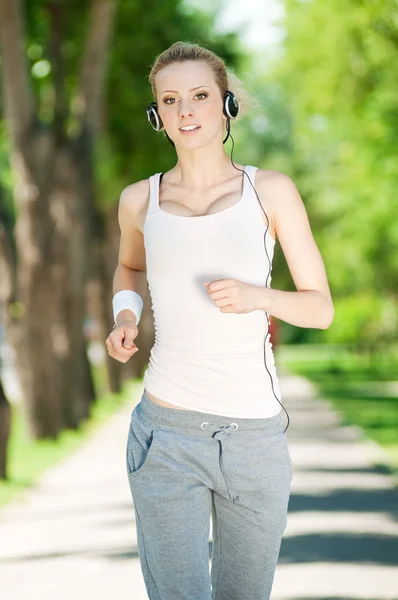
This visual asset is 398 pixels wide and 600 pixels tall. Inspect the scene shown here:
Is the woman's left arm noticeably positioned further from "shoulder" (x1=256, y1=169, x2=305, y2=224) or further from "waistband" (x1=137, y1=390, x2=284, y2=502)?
"waistband" (x1=137, y1=390, x2=284, y2=502)

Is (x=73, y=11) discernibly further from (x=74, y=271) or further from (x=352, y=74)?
(x=352, y=74)

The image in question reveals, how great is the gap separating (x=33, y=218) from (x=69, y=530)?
7548mm

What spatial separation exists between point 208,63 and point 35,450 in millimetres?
12088

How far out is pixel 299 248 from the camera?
152 inches

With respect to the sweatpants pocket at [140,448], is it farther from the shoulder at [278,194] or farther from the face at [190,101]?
the face at [190,101]

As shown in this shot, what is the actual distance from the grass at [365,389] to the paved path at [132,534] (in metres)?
1.12

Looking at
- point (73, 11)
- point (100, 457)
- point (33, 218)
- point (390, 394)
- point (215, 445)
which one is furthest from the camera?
point (390, 394)

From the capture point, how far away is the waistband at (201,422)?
379cm

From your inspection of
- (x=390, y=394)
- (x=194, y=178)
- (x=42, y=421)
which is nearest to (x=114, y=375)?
(x=390, y=394)

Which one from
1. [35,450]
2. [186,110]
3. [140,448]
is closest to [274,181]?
[186,110]

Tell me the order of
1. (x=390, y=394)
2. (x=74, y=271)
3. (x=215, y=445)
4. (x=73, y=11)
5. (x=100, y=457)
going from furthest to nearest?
(x=390, y=394) → (x=73, y=11) → (x=74, y=271) → (x=100, y=457) → (x=215, y=445)

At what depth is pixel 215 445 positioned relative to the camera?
3.79 m

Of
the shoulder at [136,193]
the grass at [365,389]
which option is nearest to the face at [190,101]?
the shoulder at [136,193]

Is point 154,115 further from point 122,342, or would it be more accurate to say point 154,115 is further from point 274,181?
point 122,342
